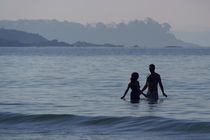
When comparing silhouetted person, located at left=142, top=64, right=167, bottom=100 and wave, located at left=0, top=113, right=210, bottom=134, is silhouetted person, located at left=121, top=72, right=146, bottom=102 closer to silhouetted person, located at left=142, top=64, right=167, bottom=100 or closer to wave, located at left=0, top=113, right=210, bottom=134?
silhouetted person, located at left=142, top=64, right=167, bottom=100

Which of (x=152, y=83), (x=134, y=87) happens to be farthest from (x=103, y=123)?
(x=152, y=83)

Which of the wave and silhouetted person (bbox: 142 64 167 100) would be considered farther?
silhouetted person (bbox: 142 64 167 100)

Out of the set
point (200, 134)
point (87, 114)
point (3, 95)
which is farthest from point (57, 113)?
point (3, 95)

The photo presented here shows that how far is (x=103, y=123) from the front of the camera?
15008 millimetres

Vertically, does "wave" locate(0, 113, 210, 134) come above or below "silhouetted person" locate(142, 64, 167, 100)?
below

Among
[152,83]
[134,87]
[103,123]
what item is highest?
[152,83]

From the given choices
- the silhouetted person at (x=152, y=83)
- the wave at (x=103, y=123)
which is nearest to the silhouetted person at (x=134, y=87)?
the silhouetted person at (x=152, y=83)

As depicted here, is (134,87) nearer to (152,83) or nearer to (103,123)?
(152,83)

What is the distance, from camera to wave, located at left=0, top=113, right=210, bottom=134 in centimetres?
1377

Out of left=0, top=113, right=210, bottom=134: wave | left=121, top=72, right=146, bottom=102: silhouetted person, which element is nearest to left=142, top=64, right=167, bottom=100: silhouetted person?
left=121, top=72, right=146, bottom=102: silhouetted person

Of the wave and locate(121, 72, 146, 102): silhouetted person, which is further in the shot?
locate(121, 72, 146, 102): silhouetted person

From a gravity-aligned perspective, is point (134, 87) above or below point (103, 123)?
above

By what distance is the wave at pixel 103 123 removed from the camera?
13.8 meters

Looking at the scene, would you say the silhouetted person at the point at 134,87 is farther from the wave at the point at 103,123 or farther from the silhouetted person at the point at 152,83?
the wave at the point at 103,123
